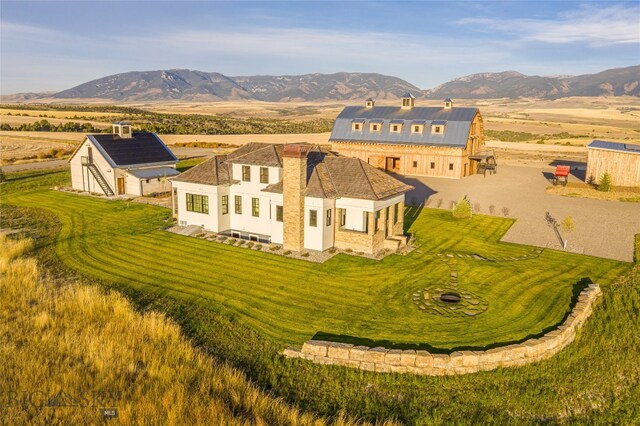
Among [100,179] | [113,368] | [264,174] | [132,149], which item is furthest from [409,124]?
[113,368]

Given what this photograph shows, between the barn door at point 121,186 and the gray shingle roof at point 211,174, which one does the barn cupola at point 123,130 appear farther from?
the gray shingle roof at point 211,174

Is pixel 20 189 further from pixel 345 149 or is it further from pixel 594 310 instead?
pixel 594 310

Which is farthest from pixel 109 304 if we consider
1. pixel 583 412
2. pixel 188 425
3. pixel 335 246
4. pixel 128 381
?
pixel 583 412

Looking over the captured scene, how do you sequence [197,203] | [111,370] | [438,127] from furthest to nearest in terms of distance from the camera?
[438,127] < [197,203] < [111,370]

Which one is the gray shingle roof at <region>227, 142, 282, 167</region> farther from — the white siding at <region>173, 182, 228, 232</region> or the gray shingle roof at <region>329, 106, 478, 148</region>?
the gray shingle roof at <region>329, 106, 478, 148</region>

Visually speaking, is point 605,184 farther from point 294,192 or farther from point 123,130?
point 123,130

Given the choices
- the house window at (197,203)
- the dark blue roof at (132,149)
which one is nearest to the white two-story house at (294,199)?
the house window at (197,203)
